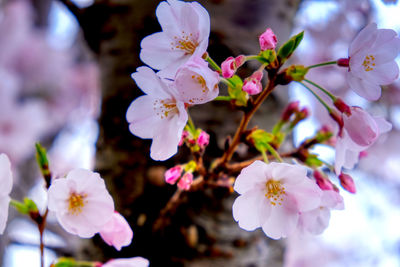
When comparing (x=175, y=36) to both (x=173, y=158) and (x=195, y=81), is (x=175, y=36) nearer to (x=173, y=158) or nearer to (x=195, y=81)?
(x=195, y=81)

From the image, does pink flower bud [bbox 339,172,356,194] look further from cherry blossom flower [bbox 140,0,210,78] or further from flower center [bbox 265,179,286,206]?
cherry blossom flower [bbox 140,0,210,78]

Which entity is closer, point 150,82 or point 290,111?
point 150,82

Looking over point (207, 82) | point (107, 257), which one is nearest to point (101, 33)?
point (107, 257)

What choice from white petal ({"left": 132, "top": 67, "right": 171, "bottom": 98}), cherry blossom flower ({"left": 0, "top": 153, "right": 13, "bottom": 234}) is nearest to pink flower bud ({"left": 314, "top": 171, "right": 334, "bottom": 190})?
white petal ({"left": 132, "top": 67, "right": 171, "bottom": 98})

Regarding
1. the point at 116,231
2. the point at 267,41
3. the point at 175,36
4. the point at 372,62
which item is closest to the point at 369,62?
the point at 372,62

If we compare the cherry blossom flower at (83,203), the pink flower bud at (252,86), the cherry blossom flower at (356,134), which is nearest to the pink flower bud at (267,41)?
the pink flower bud at (252,86)

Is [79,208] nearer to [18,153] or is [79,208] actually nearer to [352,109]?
[352,109]

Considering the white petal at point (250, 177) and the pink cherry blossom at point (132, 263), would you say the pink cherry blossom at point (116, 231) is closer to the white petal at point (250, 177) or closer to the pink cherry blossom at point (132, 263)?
the pink cherry blossom at point (132, 263)
